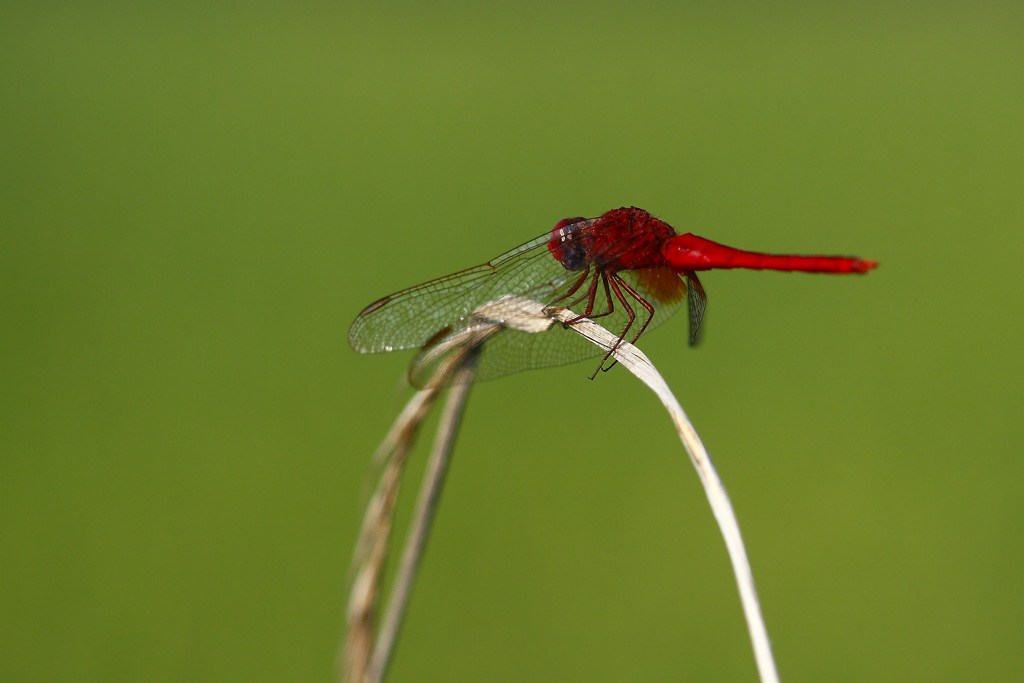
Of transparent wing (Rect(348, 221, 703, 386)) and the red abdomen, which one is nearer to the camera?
the red abdomen

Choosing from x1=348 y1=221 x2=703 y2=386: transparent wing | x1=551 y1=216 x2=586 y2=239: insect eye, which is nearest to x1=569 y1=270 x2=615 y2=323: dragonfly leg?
x1=348 y1=221 x2=703 y2=386: transparent wing

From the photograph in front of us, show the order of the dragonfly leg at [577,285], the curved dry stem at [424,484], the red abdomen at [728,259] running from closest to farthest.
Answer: the curved dry stem at [424,484]
the red abdomen at [728,259]
the dragonfly leg at [577,285]

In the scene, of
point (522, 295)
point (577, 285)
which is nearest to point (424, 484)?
point (522, 295)

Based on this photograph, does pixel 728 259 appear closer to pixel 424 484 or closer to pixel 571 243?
pixel 571 243

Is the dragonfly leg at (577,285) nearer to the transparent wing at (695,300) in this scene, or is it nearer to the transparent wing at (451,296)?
the transparent wing at (451,296)

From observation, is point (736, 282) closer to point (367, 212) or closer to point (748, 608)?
point (367, 212)

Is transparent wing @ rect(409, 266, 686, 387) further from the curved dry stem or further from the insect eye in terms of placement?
the curved dry stem

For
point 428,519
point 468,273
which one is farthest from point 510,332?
point 428,519

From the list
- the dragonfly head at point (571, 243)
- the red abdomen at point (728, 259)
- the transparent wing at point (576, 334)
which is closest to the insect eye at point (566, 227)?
the dragonfly head at point (571, 243)
